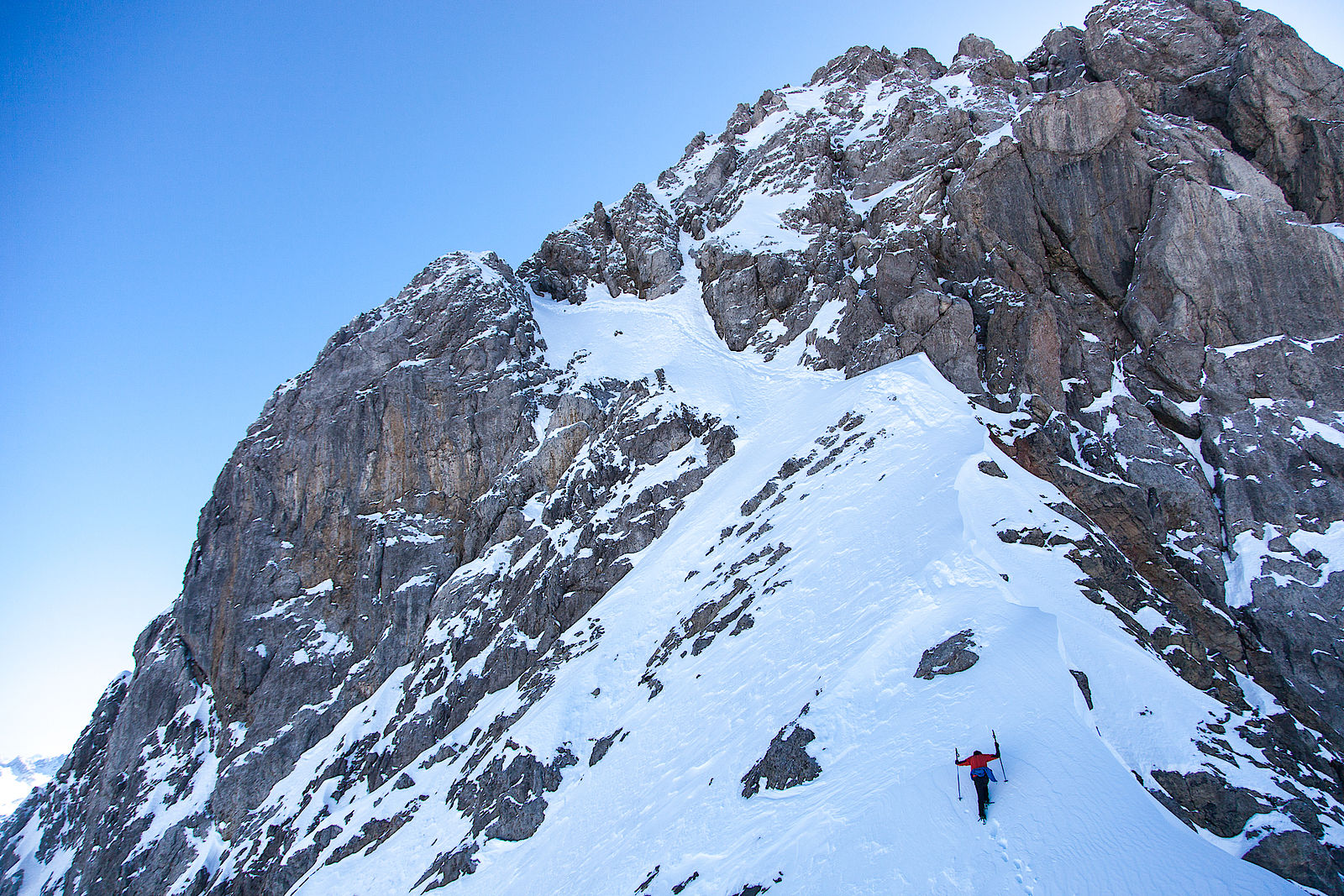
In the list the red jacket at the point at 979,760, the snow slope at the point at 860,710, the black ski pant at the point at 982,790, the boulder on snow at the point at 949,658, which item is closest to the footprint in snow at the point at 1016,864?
the snow slope at the point at 860,710

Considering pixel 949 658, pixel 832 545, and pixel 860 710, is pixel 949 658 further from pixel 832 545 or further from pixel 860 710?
pixel 832 545

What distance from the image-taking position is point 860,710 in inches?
622

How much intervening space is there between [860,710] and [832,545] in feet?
29.4

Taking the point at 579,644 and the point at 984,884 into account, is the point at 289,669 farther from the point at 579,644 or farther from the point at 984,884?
the point at 984,884

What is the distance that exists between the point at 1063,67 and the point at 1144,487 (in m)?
48.0

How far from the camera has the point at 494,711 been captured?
108 feet

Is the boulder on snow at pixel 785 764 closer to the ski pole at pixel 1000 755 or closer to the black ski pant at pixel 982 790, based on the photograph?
the ski pole at pixel 1000 755

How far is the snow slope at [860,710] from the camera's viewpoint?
11273 millimetres

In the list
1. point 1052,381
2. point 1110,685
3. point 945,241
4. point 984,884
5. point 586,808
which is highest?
point 945,241


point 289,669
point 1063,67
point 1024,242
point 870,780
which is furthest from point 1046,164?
point 289,669

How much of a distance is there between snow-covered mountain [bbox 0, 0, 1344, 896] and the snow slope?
0.39 feet

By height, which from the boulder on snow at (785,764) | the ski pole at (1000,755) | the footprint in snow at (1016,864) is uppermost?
the ski pole at (1000,755)

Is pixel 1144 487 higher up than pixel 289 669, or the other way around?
pixel 289 669

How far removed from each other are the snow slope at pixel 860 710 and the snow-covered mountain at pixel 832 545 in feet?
0.39
